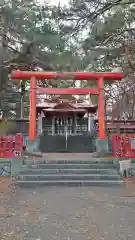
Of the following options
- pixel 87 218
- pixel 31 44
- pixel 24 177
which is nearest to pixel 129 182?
pixel 24 177

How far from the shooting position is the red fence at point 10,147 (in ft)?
31.4

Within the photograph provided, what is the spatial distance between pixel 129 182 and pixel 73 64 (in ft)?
16.9

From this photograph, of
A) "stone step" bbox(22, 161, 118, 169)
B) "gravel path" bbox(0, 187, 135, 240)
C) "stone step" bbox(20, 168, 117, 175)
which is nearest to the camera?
"gravel path" bbox(0, 187, 135, 240)

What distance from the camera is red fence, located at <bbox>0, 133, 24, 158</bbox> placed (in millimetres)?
9570

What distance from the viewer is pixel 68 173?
8.48m

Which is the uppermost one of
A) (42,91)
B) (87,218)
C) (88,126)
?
(42,91)

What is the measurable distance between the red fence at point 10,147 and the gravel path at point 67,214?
8.31 feet

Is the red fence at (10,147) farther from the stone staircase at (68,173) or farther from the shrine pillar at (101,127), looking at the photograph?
the shrine pillar at (101,127)

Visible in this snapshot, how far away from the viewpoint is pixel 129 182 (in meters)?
8.16

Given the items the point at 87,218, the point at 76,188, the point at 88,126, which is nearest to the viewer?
the point at 87,218

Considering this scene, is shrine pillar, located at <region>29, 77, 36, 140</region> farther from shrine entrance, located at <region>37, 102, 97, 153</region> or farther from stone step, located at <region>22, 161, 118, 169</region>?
stone step, located at <region>22, 161, 118, 169</region>

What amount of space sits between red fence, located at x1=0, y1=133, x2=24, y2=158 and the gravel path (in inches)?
99.7

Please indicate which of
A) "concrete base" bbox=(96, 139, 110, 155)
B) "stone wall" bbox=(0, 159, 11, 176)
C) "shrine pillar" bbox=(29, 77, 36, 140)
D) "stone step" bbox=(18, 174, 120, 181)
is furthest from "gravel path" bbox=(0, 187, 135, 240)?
"shrine pillar" bbox=(29, 77, 36, 140)

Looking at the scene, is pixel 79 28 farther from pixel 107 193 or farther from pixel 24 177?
pixel 24 177
